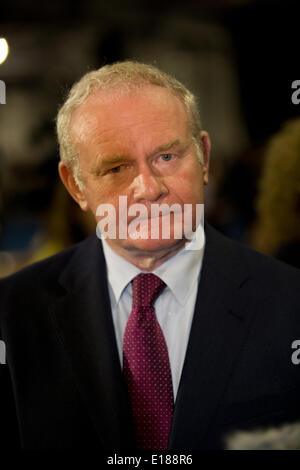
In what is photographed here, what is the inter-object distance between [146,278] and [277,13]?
2.34 ft

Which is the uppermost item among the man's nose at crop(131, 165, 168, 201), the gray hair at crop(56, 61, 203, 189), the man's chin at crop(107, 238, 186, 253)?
the gray hair at crop(56, 61, 203, 189)

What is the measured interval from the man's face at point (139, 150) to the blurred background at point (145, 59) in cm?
30

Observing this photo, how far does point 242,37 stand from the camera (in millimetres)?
1230

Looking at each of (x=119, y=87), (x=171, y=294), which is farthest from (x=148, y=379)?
(x=119, y=87)

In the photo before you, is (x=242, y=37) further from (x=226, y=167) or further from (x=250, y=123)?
(x=226, y=167)

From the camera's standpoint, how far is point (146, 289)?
3.00 feet

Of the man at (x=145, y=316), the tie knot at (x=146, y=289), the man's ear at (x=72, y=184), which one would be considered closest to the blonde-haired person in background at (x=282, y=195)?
the man at (x=145, y=316)

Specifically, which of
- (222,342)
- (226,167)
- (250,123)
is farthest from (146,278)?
(250,123)

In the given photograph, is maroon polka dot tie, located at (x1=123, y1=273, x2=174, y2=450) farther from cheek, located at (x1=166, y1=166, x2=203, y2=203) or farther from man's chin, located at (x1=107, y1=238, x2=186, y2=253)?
cheek, located at (x1=166, y1=166, x2=203, y2=203)

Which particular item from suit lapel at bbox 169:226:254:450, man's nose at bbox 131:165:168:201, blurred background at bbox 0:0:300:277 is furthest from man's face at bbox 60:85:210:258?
blurred background at bbox 0:0:300:277

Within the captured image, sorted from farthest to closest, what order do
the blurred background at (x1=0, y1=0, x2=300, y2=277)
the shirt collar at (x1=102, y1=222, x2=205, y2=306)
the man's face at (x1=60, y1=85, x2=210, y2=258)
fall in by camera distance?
the blurred background at (x1=0, y1=0, x2=300, y2=277) < the shirt collar at (x1=102, y1=222, x2=205, y2=306) < the man's face at (x1=60, y1=85, x2=210, y2=258)

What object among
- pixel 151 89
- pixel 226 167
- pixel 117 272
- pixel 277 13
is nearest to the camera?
pixel 151 89

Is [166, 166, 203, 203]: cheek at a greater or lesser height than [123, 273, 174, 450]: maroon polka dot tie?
greater

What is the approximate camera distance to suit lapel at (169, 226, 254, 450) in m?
0.83
